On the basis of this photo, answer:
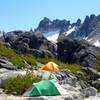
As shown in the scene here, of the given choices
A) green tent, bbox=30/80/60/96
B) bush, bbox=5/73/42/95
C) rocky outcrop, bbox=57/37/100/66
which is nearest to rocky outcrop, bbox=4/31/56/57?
rocky outcrop, bbox=57/37/100/66

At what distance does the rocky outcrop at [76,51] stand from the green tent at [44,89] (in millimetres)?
80121

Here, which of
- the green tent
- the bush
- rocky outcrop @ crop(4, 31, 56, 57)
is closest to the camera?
the green tent

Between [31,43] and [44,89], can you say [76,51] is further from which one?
[44,89]

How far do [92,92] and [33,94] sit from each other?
407 centimetres

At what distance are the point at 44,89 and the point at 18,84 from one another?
6.19 ft

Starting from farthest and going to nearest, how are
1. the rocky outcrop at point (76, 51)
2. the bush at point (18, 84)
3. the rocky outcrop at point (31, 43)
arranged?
the rocky outcrop at point (31, 43) < the rocky outcrop at point (76, 51) < the bush at point (18, 84)

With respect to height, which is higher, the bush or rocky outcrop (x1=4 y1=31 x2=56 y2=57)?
the bush

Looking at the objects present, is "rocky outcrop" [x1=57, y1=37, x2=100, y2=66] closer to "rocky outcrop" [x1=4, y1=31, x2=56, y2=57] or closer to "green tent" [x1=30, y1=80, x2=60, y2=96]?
"rocky outcrop" [x1=4, y1=31, x2=56, y2=57]

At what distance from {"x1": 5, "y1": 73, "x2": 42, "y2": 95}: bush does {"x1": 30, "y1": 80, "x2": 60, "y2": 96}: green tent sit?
1038 mm

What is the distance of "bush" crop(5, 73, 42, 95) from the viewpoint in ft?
83.5

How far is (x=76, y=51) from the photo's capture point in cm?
12106

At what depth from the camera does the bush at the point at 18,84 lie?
2545 cm

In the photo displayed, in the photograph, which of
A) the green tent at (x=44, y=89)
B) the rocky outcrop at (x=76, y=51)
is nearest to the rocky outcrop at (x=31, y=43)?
the rocky outcrop at (x=76, y=51)

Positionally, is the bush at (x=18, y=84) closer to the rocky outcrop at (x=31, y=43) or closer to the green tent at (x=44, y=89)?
the green tent at (x=44, y=89)
